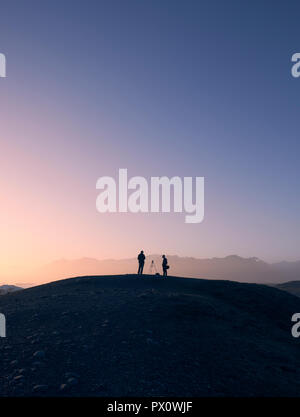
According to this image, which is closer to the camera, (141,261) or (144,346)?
(144,346)

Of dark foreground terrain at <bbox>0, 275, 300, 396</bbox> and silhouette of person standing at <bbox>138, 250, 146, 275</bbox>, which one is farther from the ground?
silhouette of person standing at <bbox>138, 250, 146, 275</bbox>

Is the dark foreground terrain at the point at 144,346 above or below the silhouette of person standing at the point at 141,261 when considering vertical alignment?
below

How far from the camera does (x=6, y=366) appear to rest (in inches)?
439

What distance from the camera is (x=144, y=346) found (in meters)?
12.9

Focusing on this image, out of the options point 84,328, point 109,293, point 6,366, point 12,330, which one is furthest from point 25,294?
point 6,366

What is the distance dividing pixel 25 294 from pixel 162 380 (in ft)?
58.4

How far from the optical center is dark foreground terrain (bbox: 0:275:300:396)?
1023 centimetres

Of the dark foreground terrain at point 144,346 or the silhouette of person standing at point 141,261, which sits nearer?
the dark foreground terrain at point 144,346

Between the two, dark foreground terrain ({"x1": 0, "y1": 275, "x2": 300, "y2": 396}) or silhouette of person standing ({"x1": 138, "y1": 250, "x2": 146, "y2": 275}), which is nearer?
dark foreground terrain ({"x1": 0, "y1": 275, "x2": 300, "y2": 396})

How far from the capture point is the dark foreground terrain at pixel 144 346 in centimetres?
1023
